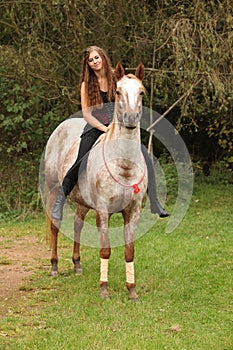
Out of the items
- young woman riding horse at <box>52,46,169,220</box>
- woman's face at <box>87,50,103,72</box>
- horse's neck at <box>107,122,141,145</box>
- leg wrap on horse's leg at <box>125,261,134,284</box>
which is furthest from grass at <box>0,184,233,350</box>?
woman's face at <box>87,50,103,72</box>

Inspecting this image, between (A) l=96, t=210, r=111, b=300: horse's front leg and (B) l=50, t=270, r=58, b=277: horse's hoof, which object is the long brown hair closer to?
(A) l=96, t=210, r=111, b=300: horse's front leg

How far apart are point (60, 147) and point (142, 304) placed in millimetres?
2432

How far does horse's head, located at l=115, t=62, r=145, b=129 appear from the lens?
485 centimetres

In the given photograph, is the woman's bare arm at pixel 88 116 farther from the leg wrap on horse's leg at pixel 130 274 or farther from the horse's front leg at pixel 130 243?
the leg wrap on horse's leg at pixel 130 274

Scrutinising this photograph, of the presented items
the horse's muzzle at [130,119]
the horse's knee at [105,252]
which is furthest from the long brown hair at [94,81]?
the horse's knee at [105,252]

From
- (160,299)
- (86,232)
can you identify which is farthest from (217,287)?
(86,232)

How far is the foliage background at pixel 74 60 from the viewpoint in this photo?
9859mm

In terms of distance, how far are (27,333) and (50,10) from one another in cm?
735

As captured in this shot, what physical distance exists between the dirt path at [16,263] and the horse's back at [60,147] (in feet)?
3.84

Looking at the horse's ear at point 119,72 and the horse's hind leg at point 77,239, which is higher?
the horse's ear at point 119,72

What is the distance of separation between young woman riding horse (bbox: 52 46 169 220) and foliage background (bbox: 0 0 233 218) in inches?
153

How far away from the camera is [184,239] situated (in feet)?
27.5

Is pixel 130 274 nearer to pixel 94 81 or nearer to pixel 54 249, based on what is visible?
pixel 54 249

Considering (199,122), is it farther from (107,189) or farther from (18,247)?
(107,189)
